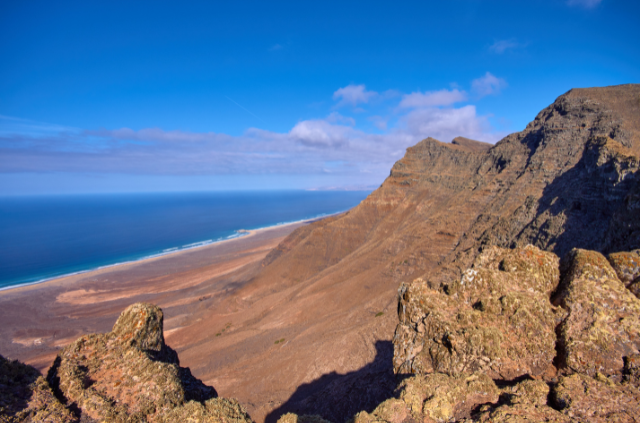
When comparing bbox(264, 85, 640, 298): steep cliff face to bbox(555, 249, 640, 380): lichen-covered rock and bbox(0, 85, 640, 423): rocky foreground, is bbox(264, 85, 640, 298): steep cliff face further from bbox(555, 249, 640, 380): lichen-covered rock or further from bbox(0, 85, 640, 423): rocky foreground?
bbox(555, 249, 640, 380): lichen-covered rock

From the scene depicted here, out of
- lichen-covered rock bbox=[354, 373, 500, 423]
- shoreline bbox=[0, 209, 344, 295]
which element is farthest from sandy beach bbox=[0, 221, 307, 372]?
lichen-covered rock bbox=[354, 373, 500, 423]

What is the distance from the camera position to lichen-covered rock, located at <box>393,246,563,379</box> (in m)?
9.48

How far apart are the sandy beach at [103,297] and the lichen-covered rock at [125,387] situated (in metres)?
35.4

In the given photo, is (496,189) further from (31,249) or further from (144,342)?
(31,249)

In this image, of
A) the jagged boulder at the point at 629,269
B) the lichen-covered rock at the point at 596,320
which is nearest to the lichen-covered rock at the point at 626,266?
the jagged boulder at the point at 629,269

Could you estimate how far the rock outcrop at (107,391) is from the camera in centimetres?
764

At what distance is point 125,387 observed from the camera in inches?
369

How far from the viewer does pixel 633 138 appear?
31.7 metres

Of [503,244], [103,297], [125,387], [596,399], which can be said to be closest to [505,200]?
[503,244]

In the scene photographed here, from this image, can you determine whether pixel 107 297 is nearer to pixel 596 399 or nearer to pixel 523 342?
pixel 523 342

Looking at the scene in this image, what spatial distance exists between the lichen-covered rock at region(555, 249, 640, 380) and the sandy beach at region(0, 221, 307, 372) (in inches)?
1792

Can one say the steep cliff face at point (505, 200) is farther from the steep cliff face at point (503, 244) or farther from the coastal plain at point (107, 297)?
the coastal plain at point (107, 297)

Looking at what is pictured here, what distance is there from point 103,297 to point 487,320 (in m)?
70.5

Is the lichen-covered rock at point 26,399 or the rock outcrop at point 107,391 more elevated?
the lichen-covered rock at point 26,399
